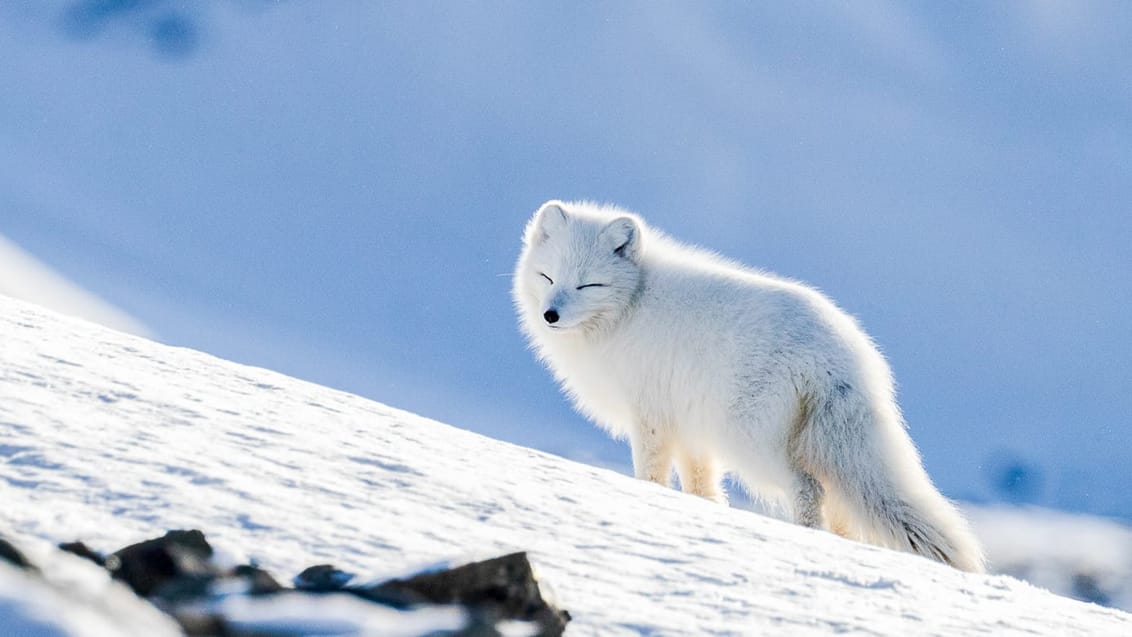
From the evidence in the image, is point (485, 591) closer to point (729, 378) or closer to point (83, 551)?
point (83, 551)

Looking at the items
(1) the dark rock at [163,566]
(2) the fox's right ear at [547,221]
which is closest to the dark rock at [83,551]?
(1) the dark rock at [163,566]

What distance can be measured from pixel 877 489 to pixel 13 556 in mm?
3512

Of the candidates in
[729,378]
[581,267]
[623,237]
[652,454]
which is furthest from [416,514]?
[623,237]

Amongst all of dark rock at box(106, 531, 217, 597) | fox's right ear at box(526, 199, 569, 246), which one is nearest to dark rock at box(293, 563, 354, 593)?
dark rock at box(106, 531, 217, 597)

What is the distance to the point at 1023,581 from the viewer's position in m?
3.04

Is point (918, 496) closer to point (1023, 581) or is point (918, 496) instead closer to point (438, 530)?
point (1023, 581)

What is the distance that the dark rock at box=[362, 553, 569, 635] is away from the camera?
5.54ft

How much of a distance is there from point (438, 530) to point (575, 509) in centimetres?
47

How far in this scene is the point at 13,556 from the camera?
154cm

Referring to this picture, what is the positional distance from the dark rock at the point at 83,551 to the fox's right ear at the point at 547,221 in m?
3.97

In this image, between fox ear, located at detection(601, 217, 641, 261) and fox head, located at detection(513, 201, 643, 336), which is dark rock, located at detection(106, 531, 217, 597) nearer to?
fox head, located at detection(513, 201, 643, 336)

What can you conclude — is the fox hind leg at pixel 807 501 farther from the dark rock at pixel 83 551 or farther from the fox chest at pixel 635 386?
the dark rock at pixel 83 551

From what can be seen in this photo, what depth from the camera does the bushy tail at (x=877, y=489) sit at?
427 cm

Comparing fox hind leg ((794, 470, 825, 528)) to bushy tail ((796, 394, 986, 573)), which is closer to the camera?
bushy tail ((796, 394, 986, 573))
